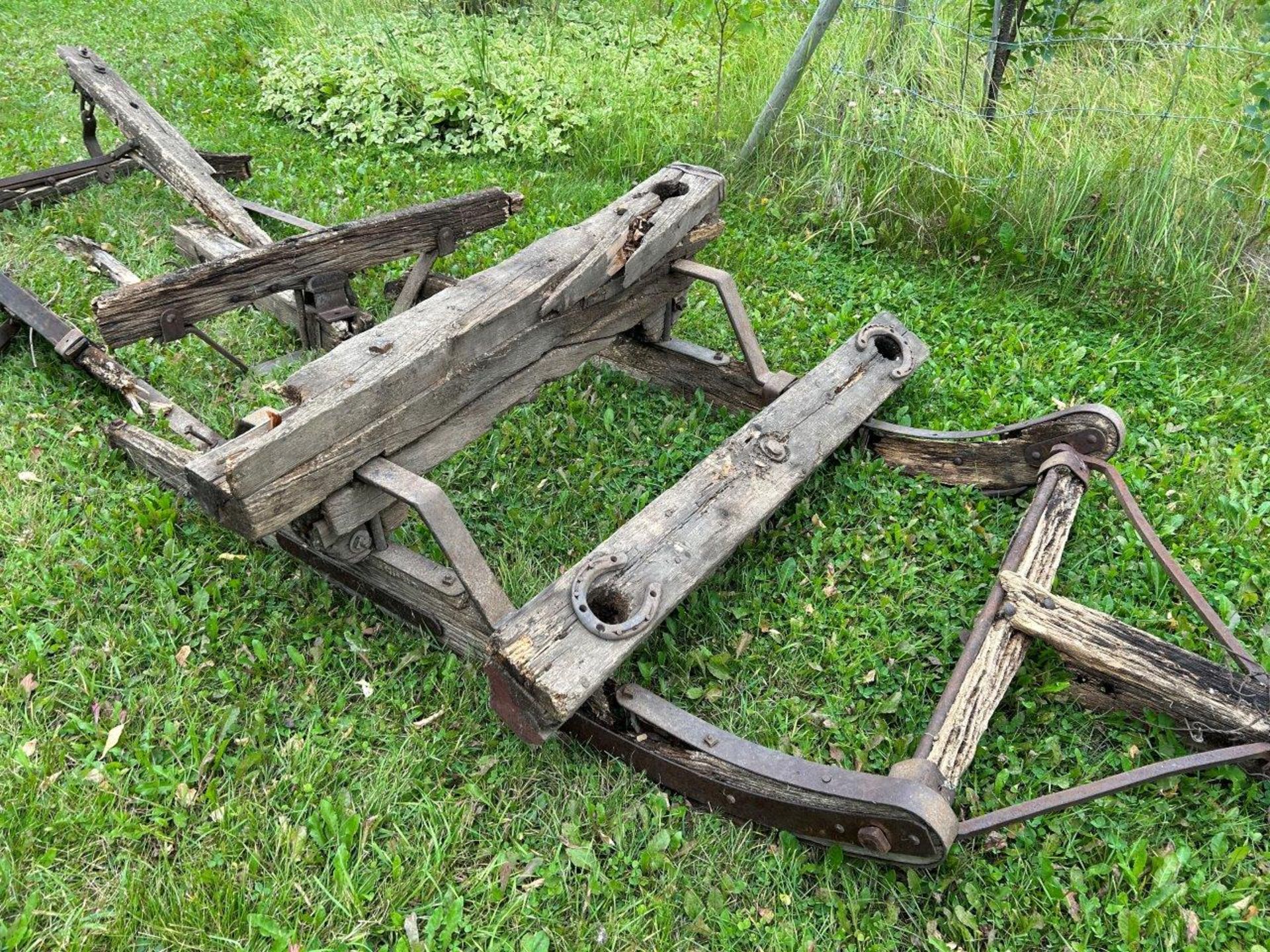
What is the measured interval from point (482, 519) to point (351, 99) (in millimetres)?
4805

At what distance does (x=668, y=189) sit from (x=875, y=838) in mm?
2547

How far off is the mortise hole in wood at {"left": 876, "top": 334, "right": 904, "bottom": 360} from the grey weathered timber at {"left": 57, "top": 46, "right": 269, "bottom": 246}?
9.98 feet

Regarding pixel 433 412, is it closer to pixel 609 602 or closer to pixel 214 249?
pixel 609 602

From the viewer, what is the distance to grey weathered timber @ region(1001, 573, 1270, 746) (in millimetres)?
2428

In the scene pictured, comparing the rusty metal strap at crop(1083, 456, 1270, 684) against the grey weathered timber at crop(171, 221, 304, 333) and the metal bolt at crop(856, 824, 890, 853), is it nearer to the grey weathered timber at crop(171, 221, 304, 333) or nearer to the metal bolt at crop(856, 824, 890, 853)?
the metal bolt at crop(856, 824, 890, 853)

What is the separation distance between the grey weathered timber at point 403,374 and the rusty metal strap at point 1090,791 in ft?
6.19

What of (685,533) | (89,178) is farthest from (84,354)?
(685,533)

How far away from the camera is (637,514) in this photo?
296 centimetres

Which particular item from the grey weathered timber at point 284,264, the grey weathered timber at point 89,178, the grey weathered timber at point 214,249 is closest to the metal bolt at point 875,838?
the grey weathered timber at point 284,264

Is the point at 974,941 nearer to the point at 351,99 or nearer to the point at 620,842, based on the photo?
the point at 620,842

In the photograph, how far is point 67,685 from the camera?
2.84 m

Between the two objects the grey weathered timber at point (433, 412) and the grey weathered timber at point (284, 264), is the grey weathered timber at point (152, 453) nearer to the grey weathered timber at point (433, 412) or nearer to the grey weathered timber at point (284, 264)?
the grey weathered timber at point (284, 264)

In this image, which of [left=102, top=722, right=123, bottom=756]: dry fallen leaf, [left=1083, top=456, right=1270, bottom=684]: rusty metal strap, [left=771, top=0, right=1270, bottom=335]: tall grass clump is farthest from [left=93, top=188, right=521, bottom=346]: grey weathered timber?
[left=1083, top=456, right=1270, bottom=684]: rusty metal strap

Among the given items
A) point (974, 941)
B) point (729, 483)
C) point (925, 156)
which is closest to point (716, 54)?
point (925, 156)
